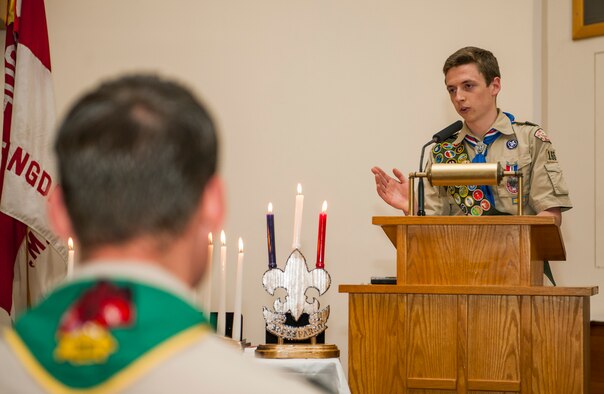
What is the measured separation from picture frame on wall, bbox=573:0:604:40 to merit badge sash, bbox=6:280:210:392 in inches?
150

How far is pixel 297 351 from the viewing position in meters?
2.61

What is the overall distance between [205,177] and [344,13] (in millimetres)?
3637

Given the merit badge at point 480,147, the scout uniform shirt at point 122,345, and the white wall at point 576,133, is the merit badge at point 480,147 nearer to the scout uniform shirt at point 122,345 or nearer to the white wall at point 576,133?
the white wall at point 576,133

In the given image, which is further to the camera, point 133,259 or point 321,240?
point 321,240

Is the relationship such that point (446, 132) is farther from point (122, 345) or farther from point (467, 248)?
point (122, 345)

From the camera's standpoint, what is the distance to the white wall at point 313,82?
4.20m

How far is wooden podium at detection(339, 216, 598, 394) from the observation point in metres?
2.46

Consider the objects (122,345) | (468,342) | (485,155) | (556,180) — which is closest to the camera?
(122,345)

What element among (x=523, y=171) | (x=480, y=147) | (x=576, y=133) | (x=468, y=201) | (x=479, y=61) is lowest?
(x=468, y=201)

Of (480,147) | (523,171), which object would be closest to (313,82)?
(480,147)

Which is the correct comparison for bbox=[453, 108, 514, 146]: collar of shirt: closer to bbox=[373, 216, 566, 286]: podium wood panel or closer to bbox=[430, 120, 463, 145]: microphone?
bbox=[430, 120, 463, 145]: microphone

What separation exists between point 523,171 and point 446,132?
304mm

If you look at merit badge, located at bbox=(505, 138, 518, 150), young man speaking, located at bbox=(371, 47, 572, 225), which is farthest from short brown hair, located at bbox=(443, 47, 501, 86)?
merit badge, located at bbox=(505, 138, 518, 150)

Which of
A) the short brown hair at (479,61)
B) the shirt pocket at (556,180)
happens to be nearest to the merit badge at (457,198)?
the shirt pocket at (556,180)
